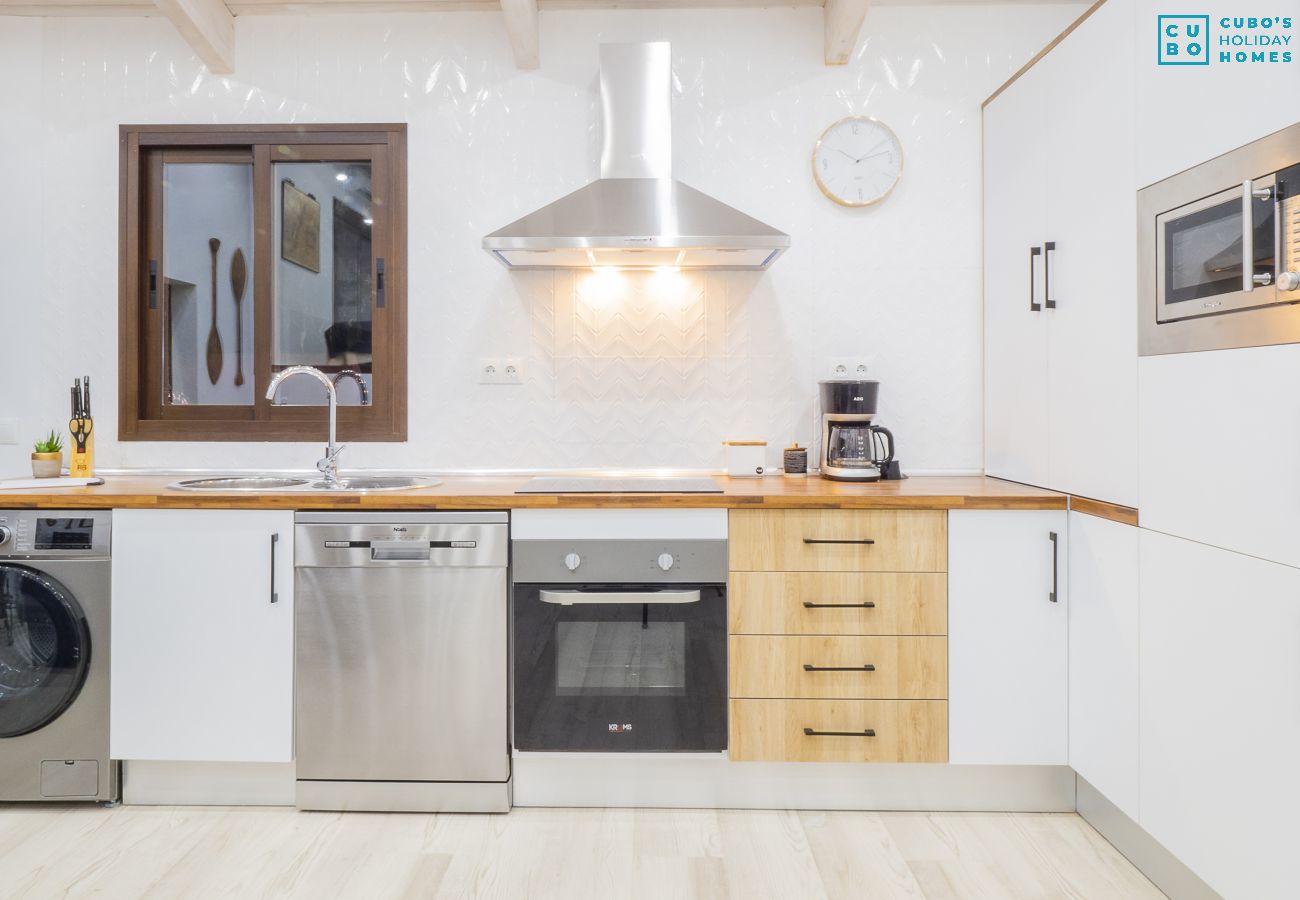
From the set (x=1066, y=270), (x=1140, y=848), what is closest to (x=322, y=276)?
(x=1066, y=270)

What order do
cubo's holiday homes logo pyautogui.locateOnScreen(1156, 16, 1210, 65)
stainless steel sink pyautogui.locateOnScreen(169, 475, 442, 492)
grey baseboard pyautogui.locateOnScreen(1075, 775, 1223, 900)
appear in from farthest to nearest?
stainless steel sink pyautogui.locateOnScreen(169, 475, 442, 492), grey baseboard pyautogui.locateOnScreen(1075, 775, 1223, 900), cubo's holiday homes logo pyautogui.locateOnScreen(1156, 16, 1210, 65)

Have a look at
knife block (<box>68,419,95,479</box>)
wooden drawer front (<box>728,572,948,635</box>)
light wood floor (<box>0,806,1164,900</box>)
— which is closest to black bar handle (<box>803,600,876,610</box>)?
wooden drawer front (<box>728,572,948,635</box>)

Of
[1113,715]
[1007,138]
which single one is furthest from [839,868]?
[1007,138]

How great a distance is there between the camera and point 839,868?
1940mm

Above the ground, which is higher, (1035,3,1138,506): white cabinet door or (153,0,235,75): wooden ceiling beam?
(153,0,235,75): wooden ceiling beam

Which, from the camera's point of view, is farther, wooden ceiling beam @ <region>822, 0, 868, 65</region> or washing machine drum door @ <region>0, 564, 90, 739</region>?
wooden ceiling beam @ <region>822, 0, 868, 65</region>

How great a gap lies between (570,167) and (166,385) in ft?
5.57

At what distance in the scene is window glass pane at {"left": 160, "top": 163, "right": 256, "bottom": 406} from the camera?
9.65 ft

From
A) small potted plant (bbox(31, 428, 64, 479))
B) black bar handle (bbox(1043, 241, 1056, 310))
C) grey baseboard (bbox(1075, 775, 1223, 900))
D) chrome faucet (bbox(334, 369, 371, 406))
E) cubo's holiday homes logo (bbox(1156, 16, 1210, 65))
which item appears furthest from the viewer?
chrome faucet (bbox(334, 369, 371, 406))

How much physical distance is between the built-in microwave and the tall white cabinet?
0.10m

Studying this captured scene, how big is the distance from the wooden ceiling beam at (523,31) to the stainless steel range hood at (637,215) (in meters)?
0.27

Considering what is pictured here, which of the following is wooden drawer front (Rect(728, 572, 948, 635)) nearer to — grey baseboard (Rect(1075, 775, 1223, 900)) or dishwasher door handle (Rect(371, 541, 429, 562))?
grey baseboard (Rect(1075, 775, 1223, 900))

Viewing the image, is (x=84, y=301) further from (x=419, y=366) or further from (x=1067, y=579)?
(x=1067, y=579)

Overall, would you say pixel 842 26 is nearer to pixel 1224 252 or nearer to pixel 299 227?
pixel 1224 252
